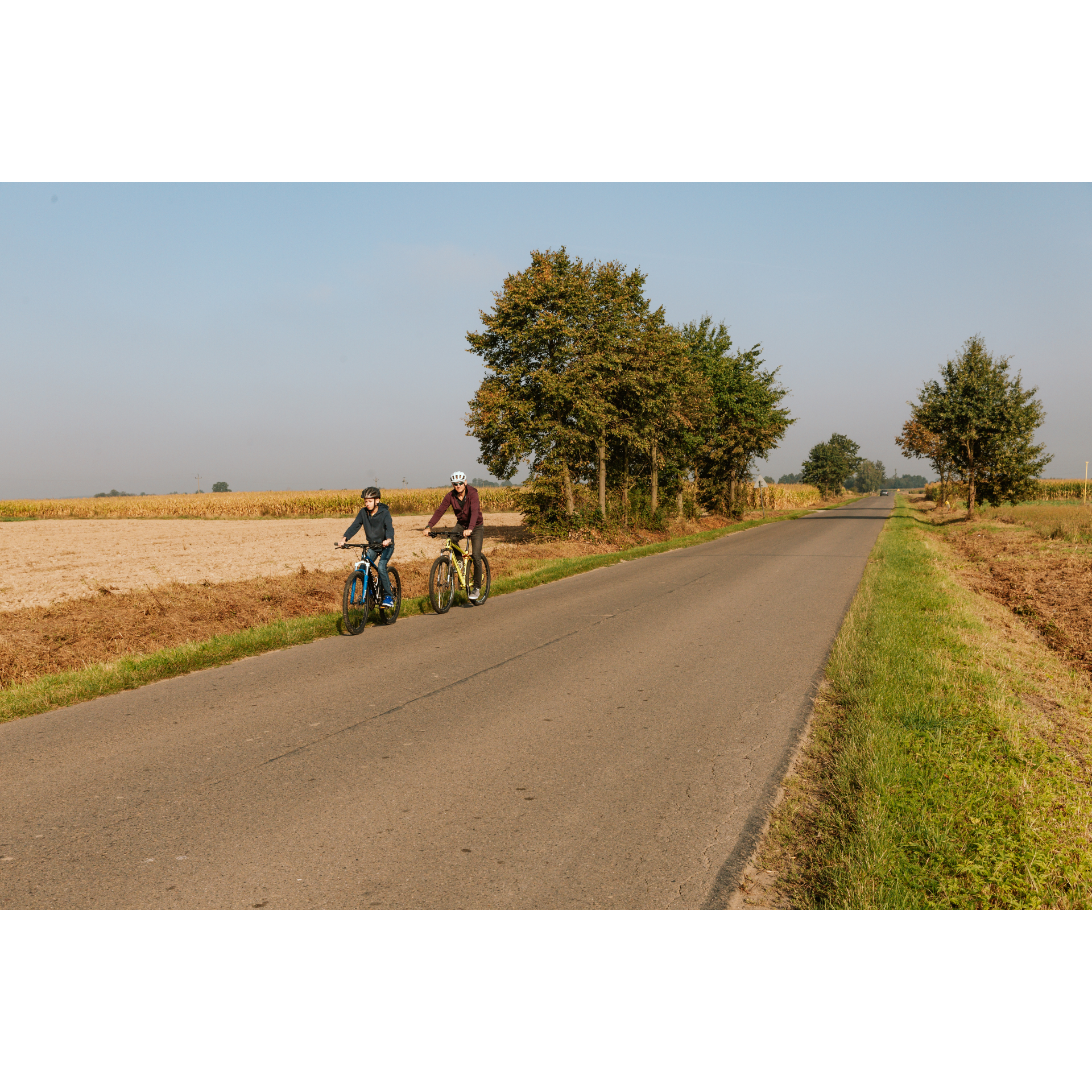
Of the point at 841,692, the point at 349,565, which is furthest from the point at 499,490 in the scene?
the point at 841,692

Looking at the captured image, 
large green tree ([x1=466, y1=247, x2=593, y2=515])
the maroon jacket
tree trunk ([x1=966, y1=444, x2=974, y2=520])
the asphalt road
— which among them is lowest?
the asphalt road

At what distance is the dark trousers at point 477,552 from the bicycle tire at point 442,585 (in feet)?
1.50

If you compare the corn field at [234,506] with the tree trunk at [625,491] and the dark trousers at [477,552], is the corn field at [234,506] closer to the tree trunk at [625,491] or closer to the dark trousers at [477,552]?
the tree trunk at [625,491]

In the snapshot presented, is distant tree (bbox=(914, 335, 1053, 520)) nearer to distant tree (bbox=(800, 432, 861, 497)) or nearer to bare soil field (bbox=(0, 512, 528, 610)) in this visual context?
bare soil field (bbox=(0, 512, 528, 610))

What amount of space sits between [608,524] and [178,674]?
68.2 ft

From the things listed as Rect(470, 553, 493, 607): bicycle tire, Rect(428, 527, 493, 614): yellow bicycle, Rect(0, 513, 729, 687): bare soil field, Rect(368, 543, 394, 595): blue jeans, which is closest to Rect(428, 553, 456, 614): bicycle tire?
Rect(428, 527, 493, 614): yellow bicycle

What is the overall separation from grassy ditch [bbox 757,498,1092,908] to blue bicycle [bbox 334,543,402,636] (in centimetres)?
612

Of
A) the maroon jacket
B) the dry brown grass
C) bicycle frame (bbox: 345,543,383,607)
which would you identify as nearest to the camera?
bicycle frame (bbox: 345,543,383,607)

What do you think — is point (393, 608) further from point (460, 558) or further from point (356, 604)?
point (460, 558)

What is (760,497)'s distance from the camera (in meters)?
58.2

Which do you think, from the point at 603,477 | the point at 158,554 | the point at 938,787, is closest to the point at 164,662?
the point at 938,787

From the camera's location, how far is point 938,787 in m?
4.39

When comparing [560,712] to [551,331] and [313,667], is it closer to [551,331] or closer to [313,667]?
[313,667]

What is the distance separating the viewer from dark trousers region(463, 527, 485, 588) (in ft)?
39.7
